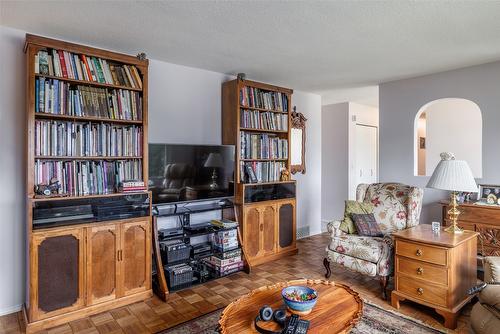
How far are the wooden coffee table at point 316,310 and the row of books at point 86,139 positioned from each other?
176 centimetres

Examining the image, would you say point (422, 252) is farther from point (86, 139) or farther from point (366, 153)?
point (366, 153)

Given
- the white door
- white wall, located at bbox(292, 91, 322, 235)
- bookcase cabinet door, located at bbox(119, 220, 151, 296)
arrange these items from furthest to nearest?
the white door
white wall, located at bbox(292, 91, 322, 235)
bookcase cabinet door, located at bbox(119, 220, 151, 296)

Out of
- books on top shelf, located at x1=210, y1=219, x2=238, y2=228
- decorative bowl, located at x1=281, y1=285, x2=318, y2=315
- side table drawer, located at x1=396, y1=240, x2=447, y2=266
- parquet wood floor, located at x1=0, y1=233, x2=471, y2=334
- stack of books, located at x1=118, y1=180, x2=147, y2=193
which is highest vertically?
stack of books, located at x1=118, y1=180, x2=147, y2=193

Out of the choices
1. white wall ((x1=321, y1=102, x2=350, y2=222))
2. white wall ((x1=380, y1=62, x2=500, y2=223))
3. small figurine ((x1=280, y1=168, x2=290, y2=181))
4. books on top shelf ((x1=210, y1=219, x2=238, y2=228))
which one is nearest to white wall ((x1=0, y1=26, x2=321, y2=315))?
white wall ((x1=321, y1=102, x2=350, y2=222))

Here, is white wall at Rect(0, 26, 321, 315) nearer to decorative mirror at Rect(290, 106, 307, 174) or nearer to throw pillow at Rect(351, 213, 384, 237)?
decorative mirror at Rect(290, 106, 307, 174)

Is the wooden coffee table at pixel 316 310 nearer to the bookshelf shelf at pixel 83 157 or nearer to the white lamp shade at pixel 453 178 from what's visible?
the white lamp shade at pixel 453 178

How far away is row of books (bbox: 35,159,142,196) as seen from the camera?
2547mm

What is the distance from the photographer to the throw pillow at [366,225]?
10.4ft

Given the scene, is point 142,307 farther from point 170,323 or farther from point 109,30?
point 109,30

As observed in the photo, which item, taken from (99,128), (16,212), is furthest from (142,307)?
(99,128)

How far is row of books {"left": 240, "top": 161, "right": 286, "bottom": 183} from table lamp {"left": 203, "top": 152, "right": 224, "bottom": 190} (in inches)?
14.2

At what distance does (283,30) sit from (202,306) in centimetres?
243

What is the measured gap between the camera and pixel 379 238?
121 inches

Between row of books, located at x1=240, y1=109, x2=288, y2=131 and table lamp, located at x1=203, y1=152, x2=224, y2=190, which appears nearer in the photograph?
table lamp, located at x1=203, y1=152, x2=224, y2=190
